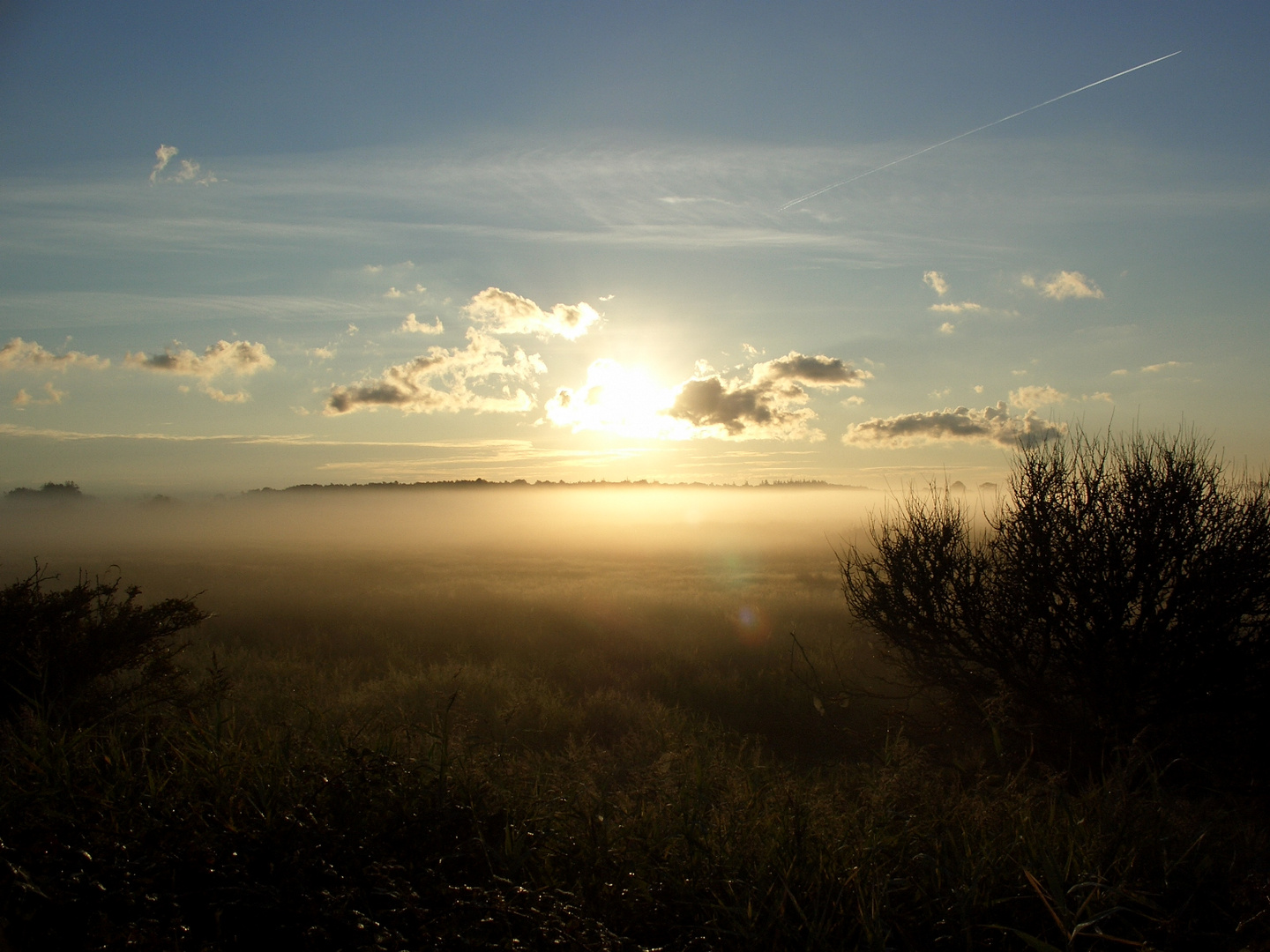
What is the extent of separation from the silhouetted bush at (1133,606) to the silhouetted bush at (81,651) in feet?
30.3

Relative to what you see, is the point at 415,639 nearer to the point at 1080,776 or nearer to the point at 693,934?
the point at 1080,776

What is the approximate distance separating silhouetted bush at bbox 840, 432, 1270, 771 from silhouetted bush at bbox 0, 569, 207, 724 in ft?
30.3

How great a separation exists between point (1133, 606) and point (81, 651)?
1211 cm

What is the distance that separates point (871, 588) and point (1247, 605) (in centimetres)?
494

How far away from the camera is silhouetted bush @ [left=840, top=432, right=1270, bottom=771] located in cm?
870

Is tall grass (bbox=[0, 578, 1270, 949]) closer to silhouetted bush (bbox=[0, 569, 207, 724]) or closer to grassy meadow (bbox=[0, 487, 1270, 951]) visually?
grassy meadow (bbox=[0, 487, 1270, 951])

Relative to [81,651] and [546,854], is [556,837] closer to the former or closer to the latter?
[546,854]

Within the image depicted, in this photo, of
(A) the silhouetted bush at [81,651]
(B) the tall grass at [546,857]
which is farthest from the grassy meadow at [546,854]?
(A) the silhouetted bush at [81,651]

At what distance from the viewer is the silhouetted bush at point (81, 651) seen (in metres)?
7.48

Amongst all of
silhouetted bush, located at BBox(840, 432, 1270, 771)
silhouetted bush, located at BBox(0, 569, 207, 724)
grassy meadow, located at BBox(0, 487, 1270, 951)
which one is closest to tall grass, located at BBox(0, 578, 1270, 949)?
grassy meadow, located at BBox(0, 487, 1270, 951)

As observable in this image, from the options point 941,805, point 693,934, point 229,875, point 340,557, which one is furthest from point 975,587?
point 340,557

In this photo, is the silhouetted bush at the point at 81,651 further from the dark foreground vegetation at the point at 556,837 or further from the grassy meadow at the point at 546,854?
the grassy meadow at the point at 546,854

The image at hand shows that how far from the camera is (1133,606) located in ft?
29.7

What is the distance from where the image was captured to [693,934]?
356cm
